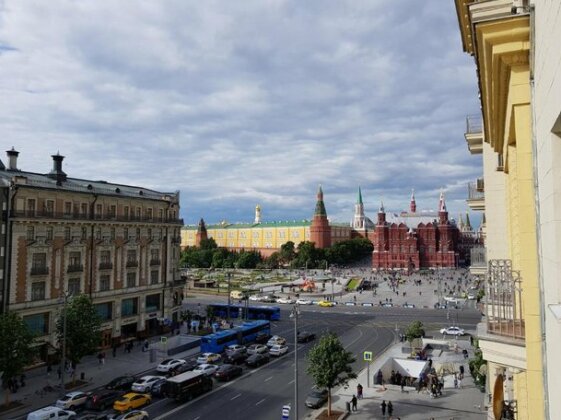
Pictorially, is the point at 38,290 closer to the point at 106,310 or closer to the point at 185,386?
the point at 106,310

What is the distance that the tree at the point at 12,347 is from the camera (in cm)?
2955

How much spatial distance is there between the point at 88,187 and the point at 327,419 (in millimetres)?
32474

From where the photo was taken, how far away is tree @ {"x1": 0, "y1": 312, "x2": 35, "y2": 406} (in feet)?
96.9

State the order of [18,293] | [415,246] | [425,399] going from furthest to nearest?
[415,246], [18,293], [425,399]

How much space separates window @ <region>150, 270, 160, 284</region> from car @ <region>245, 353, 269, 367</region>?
17581 mm

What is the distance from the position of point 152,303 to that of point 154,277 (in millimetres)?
2907

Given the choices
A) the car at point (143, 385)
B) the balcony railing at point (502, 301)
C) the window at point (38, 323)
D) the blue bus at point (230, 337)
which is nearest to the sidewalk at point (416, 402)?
the car at point (143, 385)

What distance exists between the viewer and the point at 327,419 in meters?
27.6

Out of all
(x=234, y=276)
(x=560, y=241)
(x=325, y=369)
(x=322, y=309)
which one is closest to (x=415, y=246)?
(x=234, y=276)

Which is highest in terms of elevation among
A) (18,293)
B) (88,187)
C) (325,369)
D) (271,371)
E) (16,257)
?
(88,187)

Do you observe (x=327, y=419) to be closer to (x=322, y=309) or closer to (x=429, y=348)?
(x=429, y=348)

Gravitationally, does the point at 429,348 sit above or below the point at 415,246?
below

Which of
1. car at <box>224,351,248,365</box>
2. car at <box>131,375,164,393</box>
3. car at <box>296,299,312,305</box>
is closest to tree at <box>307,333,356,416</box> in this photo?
car at <box>131,375,164,393</box>

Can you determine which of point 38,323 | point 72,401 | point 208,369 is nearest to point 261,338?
point 208,369
